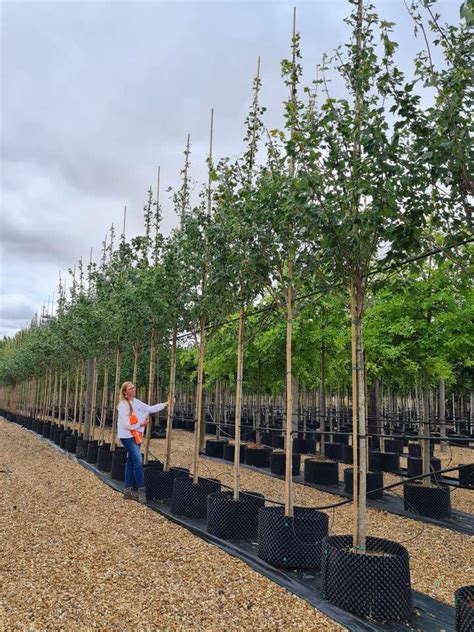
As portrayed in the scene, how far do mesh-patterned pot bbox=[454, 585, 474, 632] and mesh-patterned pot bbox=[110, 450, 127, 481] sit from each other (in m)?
7.58

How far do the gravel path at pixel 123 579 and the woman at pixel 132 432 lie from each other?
1.56 feet

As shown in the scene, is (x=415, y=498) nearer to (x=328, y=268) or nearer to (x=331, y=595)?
(x=331, y=595)

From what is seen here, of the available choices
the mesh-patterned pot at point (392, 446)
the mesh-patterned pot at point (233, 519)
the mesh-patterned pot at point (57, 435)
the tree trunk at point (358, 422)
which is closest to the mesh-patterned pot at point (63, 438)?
the mesh-patterned pot at point (57, 435)

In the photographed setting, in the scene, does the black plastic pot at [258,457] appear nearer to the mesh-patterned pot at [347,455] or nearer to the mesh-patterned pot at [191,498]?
the mesh-patterned pot at [347,455]

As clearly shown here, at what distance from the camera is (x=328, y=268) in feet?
15.5

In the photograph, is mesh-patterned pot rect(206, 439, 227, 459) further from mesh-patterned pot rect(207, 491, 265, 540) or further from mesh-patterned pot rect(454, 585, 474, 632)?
mesh-patterned pot rect(454, 585, 474, 632)

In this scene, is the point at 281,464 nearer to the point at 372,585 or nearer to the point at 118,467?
the point at 118,467

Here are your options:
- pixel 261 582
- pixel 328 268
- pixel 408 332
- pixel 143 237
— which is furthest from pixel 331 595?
pixel 143 237

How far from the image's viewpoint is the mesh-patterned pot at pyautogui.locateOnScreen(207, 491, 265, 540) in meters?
5.94

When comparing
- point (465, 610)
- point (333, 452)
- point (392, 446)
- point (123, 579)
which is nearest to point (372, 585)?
point (465, 610)

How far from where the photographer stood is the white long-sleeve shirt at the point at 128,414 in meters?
8.37

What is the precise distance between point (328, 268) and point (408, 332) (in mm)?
3957

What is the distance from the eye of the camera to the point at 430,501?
309 inches

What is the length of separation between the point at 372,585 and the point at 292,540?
4.01ft
